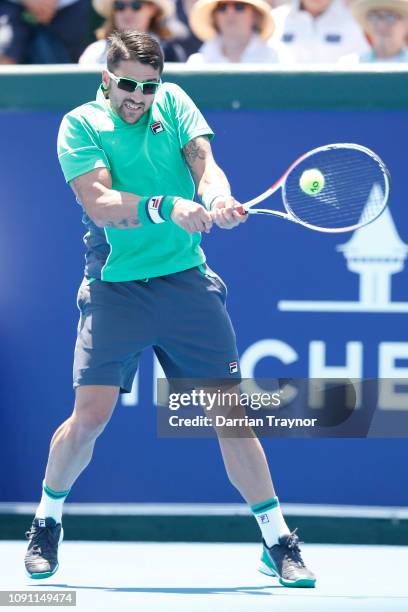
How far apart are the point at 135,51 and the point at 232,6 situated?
236cm

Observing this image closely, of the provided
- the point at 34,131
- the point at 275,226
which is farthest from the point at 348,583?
the point at 34,131

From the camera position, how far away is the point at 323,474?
4.90 meters

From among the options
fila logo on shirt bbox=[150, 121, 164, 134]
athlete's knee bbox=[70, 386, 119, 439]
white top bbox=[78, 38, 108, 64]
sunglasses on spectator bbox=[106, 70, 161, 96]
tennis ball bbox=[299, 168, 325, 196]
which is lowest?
athlete's knee bbox=[70, 386, 119, 439]

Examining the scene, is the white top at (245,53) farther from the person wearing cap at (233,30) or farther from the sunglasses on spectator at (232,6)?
the sunglasses on spectator at (232,6)

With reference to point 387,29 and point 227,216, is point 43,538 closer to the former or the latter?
point 227,216

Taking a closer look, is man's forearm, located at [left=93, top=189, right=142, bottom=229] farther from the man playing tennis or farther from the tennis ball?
the tennis ball

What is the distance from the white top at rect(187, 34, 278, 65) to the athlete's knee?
2470 millimetres

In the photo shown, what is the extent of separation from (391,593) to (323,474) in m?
1.02

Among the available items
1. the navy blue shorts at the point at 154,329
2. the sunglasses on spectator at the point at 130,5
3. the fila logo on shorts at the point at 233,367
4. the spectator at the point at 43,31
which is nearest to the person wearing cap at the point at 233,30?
the sunglasses on spectator at the point at 130,5

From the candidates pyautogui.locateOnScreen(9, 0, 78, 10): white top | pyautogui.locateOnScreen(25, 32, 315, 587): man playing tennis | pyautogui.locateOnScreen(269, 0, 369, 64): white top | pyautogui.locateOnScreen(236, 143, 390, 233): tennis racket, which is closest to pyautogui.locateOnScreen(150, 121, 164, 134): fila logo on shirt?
pyautogui.locateOnScreen(25, 32, 315, 587): man playing tennis

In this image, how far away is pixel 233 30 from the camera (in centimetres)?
603

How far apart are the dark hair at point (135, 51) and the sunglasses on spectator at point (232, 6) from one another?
7.42 ft

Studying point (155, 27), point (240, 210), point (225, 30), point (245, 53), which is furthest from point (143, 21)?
point (240, 210)

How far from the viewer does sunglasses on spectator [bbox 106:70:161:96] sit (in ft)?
12.4
